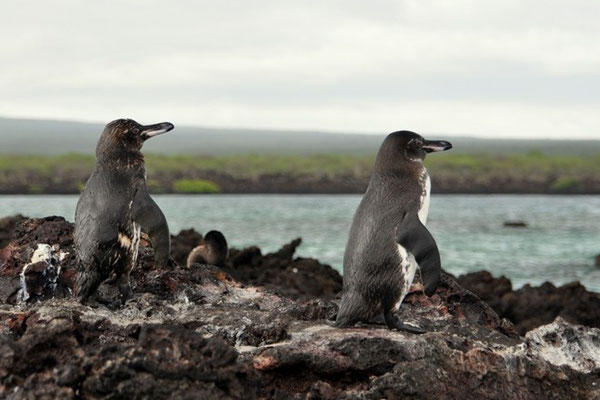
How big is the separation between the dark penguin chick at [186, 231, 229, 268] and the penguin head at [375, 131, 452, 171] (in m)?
5.75

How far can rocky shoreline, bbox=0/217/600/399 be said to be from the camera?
12.8ft

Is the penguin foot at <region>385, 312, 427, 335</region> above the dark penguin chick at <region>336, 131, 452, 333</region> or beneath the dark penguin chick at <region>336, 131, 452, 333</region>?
beneath

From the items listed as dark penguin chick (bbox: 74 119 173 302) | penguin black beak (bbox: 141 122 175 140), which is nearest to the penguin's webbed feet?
dark penguin chick (bbox: 74 119 173 302)

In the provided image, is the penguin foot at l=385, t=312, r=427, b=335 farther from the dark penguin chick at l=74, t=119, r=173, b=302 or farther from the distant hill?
the distant hill

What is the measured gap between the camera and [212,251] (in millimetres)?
11633

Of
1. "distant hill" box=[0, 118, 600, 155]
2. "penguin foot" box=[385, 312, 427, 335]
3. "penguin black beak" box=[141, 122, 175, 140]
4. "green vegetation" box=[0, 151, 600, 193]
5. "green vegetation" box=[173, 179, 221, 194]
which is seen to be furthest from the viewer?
"distant hill" box=[0, 118, 600, 155]

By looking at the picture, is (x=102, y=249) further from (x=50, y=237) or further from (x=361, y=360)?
(x=361, y=360)

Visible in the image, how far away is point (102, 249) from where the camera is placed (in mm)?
5949

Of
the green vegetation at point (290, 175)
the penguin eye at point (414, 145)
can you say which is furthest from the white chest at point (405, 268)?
the green vegetation at point (290, 175)

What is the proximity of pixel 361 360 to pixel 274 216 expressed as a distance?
1400 inches

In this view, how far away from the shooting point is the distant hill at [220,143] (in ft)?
342

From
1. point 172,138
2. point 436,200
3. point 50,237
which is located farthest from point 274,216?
point 172,138

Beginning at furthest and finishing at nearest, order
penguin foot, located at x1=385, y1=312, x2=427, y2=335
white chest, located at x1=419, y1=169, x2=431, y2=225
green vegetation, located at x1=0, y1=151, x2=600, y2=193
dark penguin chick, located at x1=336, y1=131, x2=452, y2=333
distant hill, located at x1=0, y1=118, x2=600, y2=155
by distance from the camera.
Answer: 1. distant hill, located at x1=0, y1=118, x2=600, y2=155
2. green vegetation, located at x1=0, y1=151, x2=600, y2=193
3. white chest, located at x1=419, y1=169, x2=431, y2=225
4. dark penguin chick, located at x1=336, y1=131, x2=452, y2=333
5. penguin foot, located at x1=385, y1=312, x2=427, y2=335

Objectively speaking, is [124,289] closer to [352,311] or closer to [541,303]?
[352,311]
